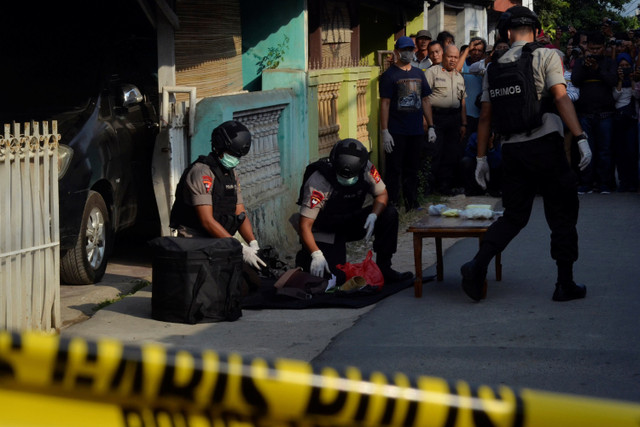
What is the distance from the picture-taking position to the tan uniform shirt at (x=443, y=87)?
Result: 13.8 metres

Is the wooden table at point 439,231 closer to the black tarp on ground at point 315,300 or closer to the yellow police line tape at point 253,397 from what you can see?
the black tarp on ground at point 315,300

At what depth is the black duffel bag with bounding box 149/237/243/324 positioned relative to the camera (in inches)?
280

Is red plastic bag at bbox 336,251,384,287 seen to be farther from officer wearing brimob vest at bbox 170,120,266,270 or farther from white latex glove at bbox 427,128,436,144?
white latex glove at bbox 427,128,436,144

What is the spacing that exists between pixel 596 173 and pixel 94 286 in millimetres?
7657

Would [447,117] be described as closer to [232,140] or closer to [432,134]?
[432,134]

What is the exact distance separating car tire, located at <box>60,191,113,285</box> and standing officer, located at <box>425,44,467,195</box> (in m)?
5.84

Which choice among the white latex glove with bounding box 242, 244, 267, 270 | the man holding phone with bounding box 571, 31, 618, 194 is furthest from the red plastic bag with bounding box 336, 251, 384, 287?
the man holding phone with bounding box 571, 31, 618, 194

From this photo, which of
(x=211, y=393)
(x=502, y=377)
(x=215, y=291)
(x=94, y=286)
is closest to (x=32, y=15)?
(x=94, y=286)

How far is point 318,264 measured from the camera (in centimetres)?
802

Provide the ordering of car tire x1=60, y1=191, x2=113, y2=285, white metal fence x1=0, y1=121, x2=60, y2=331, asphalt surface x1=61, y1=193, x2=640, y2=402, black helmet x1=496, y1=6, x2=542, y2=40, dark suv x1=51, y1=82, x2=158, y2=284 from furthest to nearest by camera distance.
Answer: car tire x1=60, y1=191, x2=113, y2=285 < dark suv x1=51, y1=82, x2=158, y2=284 < black helmet x1=496, y1=6, x2=542, y2=40 < white metal fence x1=0, y1=121, x2=60, y2=331 < asphalt surface x1=61, y1=193, x2=640, y2=402

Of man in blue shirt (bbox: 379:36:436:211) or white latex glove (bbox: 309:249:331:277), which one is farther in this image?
man in blue shirt (bbox: 379:36:436:211)

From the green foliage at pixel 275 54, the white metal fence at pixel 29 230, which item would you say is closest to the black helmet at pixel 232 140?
the white metal fence at pixel 29 230

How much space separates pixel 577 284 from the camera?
805 cm

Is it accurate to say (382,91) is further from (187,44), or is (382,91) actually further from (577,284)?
(577,284)
